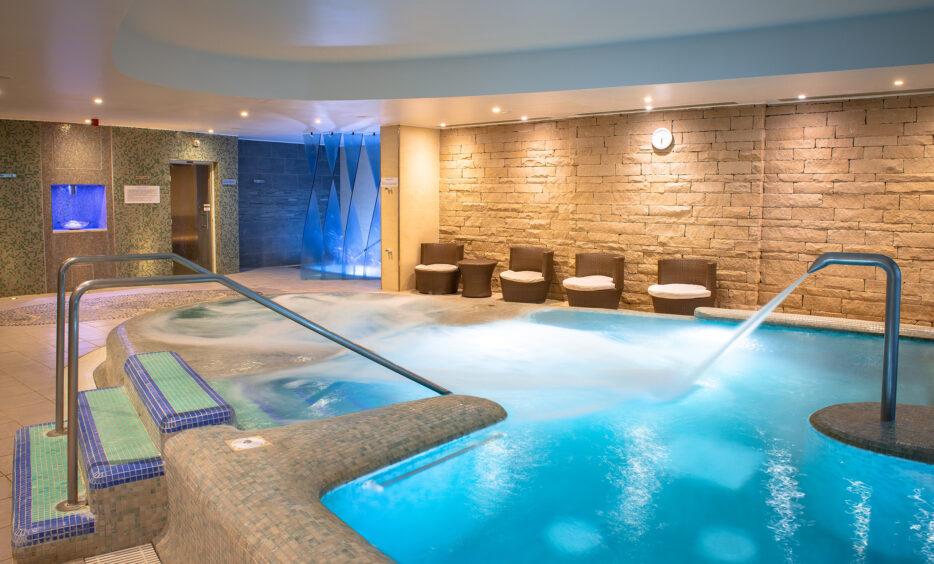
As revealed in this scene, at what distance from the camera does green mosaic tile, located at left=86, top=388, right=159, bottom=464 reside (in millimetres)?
2840

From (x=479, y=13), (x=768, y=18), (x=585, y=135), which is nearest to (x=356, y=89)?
(x=479, y=13)

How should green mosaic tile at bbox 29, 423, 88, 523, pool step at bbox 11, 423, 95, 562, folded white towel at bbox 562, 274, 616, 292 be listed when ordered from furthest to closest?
1. folded white towel at bbox 562, 274, 616, 292
2. green mosaic tile at bbox 29, 423, 88, 523
3. pool step at bbox 11, 423, 95, 562

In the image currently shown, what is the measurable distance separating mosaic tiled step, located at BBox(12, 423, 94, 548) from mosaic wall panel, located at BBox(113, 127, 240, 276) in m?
8.15

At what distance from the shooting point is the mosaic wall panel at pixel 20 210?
9.48 m

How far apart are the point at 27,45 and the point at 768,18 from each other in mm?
5724

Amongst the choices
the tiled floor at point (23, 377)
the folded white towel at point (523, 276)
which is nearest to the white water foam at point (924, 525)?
the tiled floor at point (23, 377)

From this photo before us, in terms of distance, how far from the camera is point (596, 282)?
26.7 feet

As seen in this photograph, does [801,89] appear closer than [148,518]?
No

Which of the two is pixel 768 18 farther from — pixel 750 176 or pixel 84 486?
pixel 84 486

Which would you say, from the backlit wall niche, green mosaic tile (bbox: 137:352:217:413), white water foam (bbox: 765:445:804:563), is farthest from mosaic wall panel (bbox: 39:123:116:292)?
white water foam (bbox: 765:445:804:563)

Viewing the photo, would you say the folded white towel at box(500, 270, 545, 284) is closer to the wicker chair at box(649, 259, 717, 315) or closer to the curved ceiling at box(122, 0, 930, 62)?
the wicker chair at box(649, 259, 717, 315)

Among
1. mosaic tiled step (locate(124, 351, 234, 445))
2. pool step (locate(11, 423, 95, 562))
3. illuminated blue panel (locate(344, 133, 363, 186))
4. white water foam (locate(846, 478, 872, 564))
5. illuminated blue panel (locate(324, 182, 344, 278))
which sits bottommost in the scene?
white water foam (locate(846, 478, 872, 564))

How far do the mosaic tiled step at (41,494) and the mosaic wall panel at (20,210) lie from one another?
7.53m

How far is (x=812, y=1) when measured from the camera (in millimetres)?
5133
